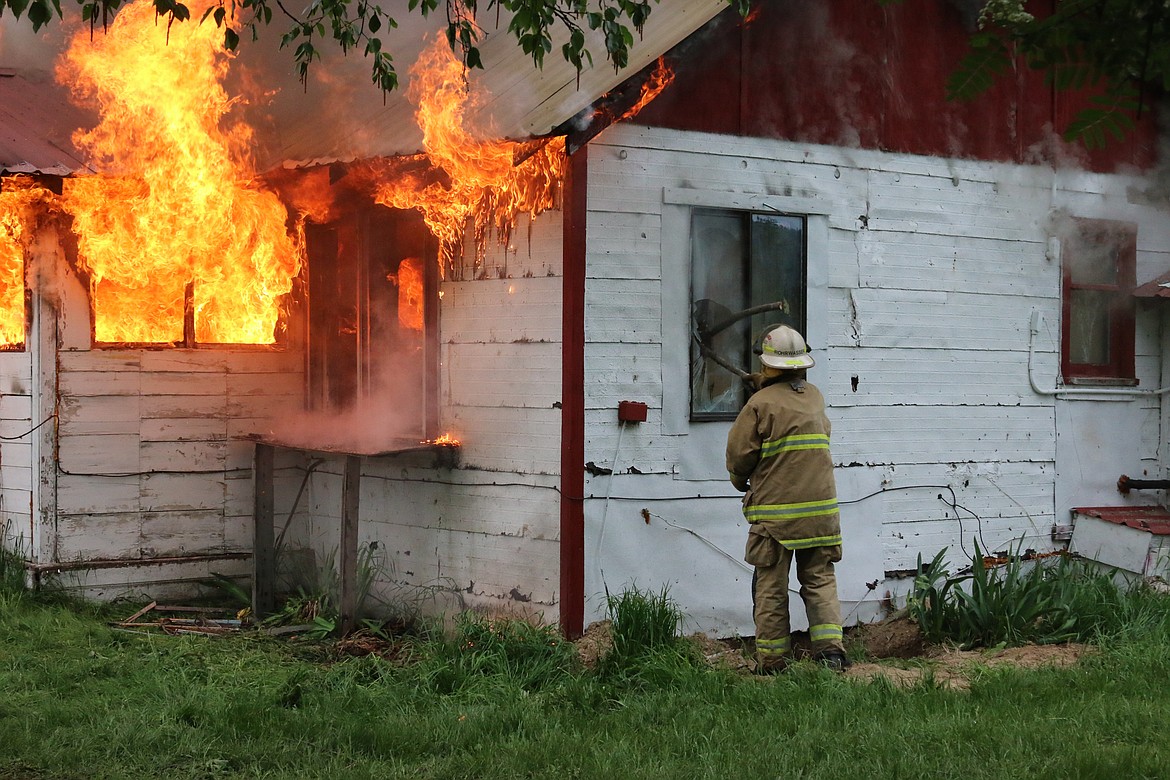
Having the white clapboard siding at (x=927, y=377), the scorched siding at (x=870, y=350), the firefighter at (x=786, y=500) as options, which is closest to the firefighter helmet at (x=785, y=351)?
the firefighter at (x=786, y=500)

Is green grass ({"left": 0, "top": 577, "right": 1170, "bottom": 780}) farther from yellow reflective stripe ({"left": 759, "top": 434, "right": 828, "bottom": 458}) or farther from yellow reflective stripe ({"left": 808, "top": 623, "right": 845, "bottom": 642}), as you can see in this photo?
yellow reflective stripe ({"left": 759, "top": 434, "right": 828, "bottom": 458})

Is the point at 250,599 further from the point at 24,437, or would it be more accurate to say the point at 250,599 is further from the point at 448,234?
the point at 448,234

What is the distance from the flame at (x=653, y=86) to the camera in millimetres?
7488

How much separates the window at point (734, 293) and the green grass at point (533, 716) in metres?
1.95

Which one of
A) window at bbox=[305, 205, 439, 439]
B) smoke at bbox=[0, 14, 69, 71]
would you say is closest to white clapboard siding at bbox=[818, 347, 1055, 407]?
window at bbox=[305, 205, 439, 439]

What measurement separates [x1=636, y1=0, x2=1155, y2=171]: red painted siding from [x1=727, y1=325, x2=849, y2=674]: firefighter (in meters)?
1.79

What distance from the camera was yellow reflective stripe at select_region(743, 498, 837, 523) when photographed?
7.00m

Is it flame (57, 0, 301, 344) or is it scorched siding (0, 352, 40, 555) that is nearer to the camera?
flame (57, 0, 301, 344)

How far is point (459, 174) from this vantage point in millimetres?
7555

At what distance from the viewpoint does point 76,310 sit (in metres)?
9.01

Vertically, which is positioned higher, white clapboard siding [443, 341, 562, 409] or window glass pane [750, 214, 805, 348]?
window glass pane [750, 214, 805, 348]

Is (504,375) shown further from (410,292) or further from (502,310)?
(410,292)

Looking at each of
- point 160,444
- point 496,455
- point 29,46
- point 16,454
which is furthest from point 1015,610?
point 29,46

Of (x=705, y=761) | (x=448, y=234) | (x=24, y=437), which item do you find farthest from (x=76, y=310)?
(x=705, y=761)
